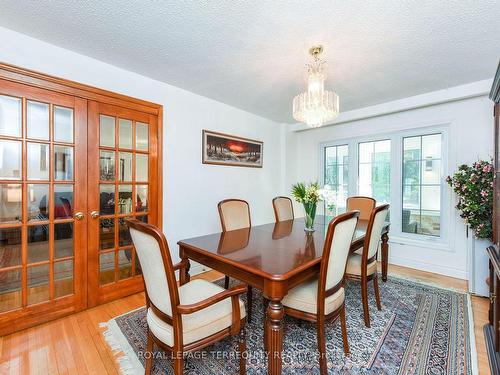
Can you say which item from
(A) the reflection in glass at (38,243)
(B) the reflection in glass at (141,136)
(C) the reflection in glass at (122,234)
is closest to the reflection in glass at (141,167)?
(B) the reflection in glass at (141,136)

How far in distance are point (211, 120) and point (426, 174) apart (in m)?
3.18

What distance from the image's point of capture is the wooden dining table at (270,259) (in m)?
1.29

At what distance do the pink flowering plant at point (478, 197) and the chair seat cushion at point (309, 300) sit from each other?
1.96 meters

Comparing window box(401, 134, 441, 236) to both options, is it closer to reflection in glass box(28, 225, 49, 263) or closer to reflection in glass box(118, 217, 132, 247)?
reflection in glass box(118, 217, 132, 247)

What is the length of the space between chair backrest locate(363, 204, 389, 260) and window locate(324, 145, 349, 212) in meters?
1.94

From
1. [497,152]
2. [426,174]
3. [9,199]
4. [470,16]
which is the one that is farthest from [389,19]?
[9,199]

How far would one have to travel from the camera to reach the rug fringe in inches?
60.0

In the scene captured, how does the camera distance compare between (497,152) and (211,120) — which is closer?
(497,152)

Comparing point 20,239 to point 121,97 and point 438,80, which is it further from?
point 438,80

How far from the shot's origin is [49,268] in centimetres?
211

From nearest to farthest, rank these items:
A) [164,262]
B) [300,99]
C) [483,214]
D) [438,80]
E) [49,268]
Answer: [164,262] → [49,268] → [300,99] → [483,214] → [438,80]

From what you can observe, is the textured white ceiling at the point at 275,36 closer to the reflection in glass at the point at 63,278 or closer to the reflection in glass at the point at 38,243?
the reflection in glass at the point at 38,243

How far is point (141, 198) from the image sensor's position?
2.69 m

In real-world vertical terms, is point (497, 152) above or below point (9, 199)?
above
